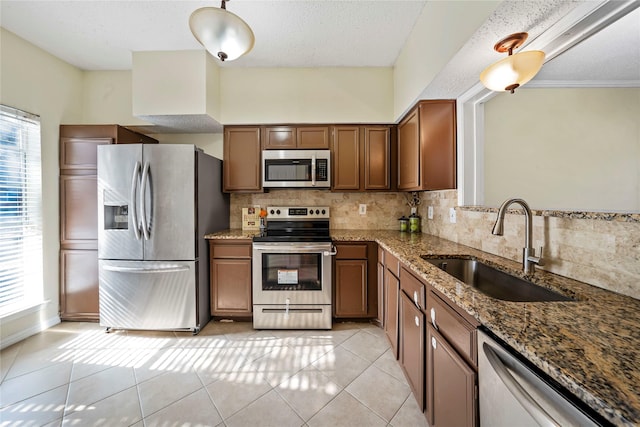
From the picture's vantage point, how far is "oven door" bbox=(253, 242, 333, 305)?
7.70 feet

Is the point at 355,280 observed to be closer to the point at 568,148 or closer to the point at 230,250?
the point at 230,250

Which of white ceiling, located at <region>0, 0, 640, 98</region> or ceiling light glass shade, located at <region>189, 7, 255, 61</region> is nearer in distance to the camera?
white ceiling, located at <region>0, 0, 640, 98</region>

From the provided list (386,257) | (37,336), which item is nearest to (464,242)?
(386,257)

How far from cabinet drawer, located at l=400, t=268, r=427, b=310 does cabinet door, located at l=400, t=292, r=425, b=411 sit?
0.14 feet

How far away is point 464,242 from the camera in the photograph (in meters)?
1.94

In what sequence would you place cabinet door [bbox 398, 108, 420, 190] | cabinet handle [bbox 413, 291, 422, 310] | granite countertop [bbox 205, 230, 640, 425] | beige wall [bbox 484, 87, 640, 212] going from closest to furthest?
granite countertop [bbox 205, 230, 640, 425] < beige wall [bbox 484, 87, 640, 212] < cabinet handle [bbox 413, 291, 422, 310] < cabinet door [bbox 398, 108, 420, 190]

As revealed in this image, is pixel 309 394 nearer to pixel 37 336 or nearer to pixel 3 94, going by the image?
pixel 37 336

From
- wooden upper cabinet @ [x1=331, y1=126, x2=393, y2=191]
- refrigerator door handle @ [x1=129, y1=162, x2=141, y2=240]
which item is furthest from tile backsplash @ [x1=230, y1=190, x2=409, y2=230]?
refrigerator door handle @ [x1=129, y1=162, x2=141, y2=240]

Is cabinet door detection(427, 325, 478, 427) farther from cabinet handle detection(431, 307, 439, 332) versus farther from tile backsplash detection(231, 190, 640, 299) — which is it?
tile backsplash detection(231, 190, 640, 299)

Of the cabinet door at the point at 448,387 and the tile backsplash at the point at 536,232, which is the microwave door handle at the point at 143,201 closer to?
the tile backsplash at the point at 536,232

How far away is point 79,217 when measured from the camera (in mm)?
2479

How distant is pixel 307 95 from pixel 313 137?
0.49 meters

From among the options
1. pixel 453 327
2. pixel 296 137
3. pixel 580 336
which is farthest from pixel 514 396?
pixel 296 137

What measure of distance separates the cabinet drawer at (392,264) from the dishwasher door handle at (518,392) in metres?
0.96
